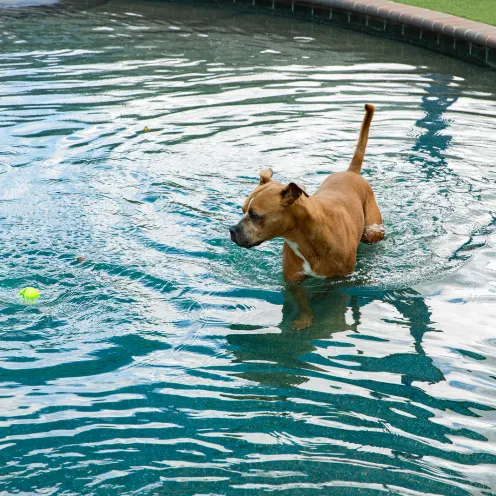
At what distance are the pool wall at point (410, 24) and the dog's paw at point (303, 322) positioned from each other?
26.7ft

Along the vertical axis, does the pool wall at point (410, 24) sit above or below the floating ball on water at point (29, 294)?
above

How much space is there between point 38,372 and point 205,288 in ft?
5.12

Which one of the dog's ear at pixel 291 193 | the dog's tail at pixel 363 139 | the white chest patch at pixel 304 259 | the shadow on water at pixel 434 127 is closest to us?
the dog's ear at pixel 291 193

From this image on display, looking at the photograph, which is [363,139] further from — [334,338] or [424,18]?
[424,18]

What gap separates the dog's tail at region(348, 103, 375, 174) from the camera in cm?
681

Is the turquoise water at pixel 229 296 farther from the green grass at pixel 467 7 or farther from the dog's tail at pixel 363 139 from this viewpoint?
the green grass at pixel 467 7

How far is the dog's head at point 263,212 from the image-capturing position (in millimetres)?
5465

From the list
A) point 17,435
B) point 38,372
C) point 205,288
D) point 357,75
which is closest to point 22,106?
point 357,75

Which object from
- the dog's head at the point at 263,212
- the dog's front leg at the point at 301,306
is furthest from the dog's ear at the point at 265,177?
the dog's front leg at the point at 301,306

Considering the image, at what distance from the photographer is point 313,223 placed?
5.77 m

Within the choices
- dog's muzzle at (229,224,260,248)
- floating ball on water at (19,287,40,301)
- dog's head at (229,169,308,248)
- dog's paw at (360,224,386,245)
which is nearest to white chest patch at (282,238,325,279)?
dog's head at (229,169,308,248)

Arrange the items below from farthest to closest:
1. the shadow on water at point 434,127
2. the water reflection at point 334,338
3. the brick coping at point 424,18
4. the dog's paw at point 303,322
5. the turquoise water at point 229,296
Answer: the brick coping at point 424,18, the shadow on water at point 434,127, the dog's paw at point 303,322, the water reflection at point 334,338, the turquoise water at point 229,296

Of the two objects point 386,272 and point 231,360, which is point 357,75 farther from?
point 231,360

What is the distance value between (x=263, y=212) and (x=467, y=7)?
10.7m
